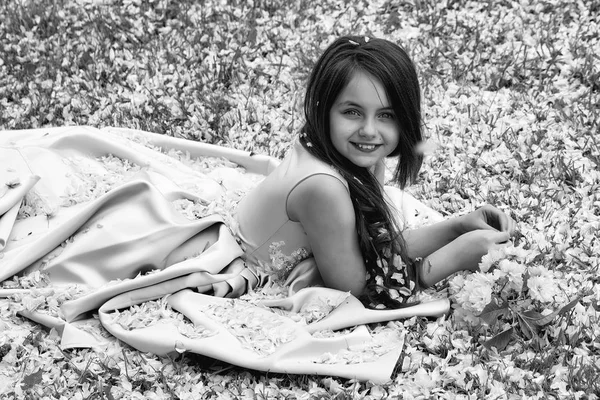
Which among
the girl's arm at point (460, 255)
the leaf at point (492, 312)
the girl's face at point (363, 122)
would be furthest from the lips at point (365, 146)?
the leaf at point (492, 312)

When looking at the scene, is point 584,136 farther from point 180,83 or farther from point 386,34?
point 180,83

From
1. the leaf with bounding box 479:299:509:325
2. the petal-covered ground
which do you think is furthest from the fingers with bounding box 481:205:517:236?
the leaf with bounding box 479:299:509:325

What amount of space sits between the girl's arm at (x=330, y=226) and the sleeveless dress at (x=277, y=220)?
45 mm

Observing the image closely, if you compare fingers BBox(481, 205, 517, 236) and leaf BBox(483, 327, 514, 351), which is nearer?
leaf BBox(483, 327, 514, 351)

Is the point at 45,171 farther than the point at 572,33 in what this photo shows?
No

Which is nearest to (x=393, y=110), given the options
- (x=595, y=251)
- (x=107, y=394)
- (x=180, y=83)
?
(x=595, y=251)

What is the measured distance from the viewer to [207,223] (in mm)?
3781

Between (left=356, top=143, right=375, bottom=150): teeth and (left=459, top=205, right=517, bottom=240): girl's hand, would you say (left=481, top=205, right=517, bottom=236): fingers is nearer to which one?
(left=459, top=205, right=517, bottom=240): girl's hand

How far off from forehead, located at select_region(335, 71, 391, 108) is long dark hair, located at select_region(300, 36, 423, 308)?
0.02m

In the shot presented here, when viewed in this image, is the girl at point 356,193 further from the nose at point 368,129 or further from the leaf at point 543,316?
the leaf at point 543,316

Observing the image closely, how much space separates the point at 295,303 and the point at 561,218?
1.52 metres

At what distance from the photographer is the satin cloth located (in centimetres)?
329

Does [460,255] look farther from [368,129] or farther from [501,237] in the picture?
[368,129]

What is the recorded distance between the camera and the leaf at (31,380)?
319cm
